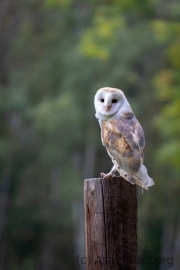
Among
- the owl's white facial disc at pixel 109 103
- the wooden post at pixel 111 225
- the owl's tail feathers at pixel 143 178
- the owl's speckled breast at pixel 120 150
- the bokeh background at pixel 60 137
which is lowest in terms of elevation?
the wooden post at pixel 111 225

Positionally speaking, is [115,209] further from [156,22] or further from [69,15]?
[69,15]

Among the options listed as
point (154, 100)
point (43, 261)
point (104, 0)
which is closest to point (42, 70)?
point (154, 100)

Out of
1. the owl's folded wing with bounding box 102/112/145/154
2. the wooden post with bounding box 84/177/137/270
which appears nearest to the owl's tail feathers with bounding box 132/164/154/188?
the owl's folded wing with bounding box 102/112/145/154

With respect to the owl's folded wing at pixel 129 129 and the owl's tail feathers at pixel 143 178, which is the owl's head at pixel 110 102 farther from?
the owl's tail feathers at pixel 143 178

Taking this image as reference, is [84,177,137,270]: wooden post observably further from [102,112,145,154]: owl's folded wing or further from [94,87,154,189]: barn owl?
[102,112,145,154]: owl's folded wing

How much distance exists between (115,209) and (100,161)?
29298mm

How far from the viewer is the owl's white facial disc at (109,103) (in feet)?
18.6

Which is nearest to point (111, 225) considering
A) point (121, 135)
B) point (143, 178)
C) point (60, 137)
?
point (143, 178)

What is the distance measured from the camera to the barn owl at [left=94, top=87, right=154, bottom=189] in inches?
205

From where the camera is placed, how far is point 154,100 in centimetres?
3216

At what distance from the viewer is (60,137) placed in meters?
32.7

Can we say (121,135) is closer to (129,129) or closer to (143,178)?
(129,129)

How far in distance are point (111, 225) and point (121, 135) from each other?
3.93 ft

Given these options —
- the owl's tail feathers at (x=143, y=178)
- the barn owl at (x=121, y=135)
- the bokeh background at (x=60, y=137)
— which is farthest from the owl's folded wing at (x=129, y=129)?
the bokeh background at (x=60, y=137)
